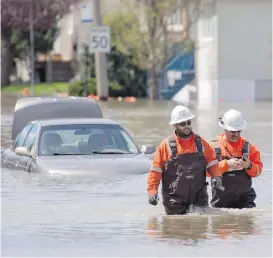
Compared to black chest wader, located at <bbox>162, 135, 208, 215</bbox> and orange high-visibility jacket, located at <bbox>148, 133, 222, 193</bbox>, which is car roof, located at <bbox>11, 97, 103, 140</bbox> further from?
orange high-visibility jacket, located at <bbox>148, 133, 222, 193</bbox>

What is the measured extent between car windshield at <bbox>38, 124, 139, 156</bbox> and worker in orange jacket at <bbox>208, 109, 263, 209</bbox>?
468 centimetres

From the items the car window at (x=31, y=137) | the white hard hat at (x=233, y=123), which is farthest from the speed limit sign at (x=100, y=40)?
the white hard hat at (x=233, y=123)

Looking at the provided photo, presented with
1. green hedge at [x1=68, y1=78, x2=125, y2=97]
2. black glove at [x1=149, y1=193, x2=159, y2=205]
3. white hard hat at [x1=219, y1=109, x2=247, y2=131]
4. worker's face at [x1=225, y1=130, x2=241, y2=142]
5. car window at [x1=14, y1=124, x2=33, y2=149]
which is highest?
white hard hat at [x1=219, y1=109, x2=247, y2=131]

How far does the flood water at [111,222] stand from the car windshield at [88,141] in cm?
62

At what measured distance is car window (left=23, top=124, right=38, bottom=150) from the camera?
59.5 feet

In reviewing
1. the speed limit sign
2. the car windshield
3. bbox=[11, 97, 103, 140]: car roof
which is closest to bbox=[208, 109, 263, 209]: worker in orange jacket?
the car windshield

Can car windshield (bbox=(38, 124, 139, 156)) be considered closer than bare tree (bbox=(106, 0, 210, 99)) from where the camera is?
Yes

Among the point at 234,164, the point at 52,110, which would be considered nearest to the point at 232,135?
the point at 234,164

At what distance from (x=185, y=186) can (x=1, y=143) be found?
13959 mm

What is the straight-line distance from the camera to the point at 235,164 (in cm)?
1277

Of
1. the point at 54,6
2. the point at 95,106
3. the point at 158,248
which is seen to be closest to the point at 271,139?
the point at 95,106

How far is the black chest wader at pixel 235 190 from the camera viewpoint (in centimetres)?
1300

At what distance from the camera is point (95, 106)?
76.1 ft

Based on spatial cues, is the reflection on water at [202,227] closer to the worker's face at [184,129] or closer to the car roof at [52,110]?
the worker's face at [184,129]
